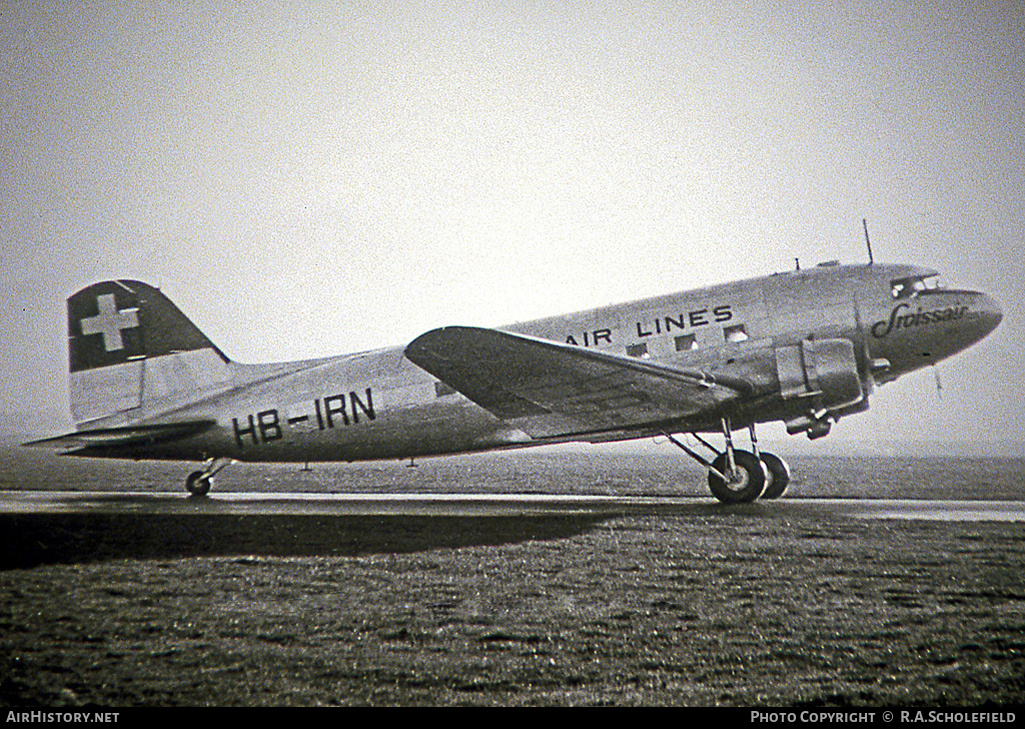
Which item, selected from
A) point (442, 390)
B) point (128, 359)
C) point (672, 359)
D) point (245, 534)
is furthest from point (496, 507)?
point (128, 359)

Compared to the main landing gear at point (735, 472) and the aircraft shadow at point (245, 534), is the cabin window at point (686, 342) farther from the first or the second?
the aircraft shadow at point (245, 534)

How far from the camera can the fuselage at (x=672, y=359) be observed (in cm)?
1184

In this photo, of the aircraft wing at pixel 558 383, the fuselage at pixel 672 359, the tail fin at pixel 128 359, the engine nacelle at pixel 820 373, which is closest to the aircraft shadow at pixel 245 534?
the aircraft wing at pixel 558 383

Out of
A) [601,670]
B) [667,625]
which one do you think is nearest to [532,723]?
[601,670]

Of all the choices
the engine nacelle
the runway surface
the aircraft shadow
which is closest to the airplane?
the engine nacelle

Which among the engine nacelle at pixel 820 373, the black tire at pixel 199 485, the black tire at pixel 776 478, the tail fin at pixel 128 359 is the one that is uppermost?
the tail fin at pixel 128 359

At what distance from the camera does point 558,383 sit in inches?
412

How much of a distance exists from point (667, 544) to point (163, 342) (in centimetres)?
1210

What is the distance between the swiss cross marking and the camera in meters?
14.5

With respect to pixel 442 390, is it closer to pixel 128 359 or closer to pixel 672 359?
pixel 672 359

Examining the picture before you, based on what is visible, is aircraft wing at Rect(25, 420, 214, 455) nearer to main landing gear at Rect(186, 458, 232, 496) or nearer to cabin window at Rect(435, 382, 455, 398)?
main landing gear at Rect(186, 458, 232, 496)

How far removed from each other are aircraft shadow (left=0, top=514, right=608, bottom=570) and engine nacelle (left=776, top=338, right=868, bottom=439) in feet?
13.3

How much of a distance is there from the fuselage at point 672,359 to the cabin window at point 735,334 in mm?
18

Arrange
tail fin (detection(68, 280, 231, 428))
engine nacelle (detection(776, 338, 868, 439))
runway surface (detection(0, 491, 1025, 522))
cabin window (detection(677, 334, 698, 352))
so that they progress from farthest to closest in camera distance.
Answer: tail fin (detection(68, 280, 231, 428)) → cabin window (detection(677, 334, 698, 352)) → engine nacelle (detection(776, 338, 868, 439)) → runway surface (detection(0, 491, 1025, 522))
